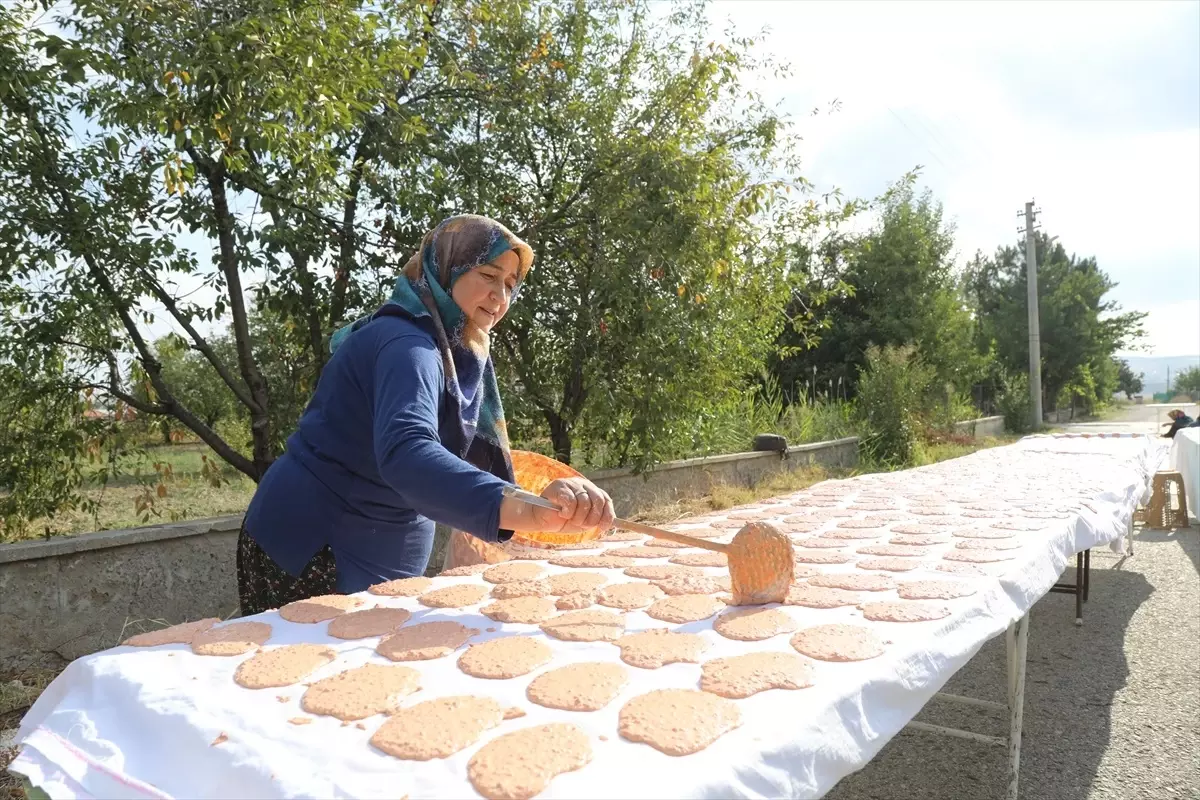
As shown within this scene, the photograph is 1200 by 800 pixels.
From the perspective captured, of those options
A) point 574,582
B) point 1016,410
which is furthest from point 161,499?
point 1016,410

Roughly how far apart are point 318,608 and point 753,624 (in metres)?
0.86

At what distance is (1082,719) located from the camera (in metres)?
3.17

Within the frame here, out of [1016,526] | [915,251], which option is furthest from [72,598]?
[915,251]

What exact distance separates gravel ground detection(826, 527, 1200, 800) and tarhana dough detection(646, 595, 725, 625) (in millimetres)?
1371

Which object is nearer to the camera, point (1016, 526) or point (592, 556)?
point (592, 556)

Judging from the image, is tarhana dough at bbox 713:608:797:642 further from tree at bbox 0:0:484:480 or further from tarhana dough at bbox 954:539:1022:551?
tree at bbox 0:0:484:480

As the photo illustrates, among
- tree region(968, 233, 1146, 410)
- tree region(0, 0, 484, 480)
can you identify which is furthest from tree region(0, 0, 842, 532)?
tree region(968, 233, 1146, 410)

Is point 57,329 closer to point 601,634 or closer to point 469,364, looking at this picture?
point 469,364

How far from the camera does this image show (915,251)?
1903 cm

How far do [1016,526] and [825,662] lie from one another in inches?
60.9

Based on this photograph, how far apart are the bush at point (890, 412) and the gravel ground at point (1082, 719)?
5.83m

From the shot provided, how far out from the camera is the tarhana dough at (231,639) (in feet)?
4.41

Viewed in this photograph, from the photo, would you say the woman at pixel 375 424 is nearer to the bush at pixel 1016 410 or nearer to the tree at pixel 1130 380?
the bush at pixel 1016 410

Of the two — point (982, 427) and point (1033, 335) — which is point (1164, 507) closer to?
point (982, 427)
